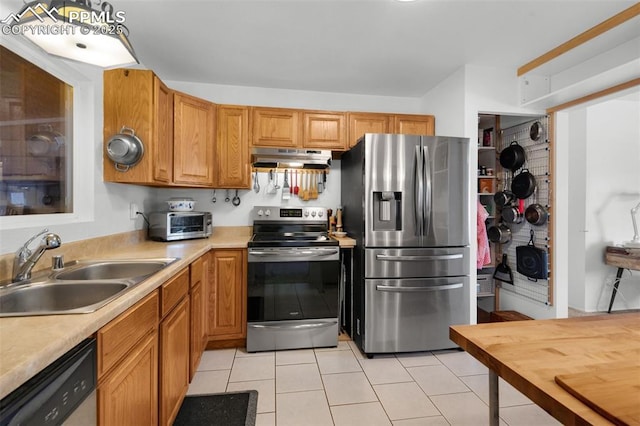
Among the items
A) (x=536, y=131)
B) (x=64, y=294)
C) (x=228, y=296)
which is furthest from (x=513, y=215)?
(x=64, y=294)

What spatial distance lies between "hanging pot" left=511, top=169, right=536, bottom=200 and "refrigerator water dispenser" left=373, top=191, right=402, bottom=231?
144cm

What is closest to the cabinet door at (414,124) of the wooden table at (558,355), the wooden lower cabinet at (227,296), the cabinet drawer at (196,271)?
the wooden lower cabinet at (227,296)

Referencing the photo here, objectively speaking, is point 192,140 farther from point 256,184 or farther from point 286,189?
point 286,189

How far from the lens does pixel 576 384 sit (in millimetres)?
604

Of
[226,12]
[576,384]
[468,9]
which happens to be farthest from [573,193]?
[226,12]

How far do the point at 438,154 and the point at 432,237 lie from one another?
0.69 metres

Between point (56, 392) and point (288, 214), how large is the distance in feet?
7.76

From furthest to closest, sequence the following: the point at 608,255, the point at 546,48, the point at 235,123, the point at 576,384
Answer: the point at 608,255
the point at 235,123
the point at 546,48
the point at 576,384

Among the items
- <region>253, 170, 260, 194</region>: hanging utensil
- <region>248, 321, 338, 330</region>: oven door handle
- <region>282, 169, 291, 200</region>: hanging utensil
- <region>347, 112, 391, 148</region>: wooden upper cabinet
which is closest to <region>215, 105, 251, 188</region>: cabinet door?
<region>253, 170, 260, 194</region>: hanging utensil

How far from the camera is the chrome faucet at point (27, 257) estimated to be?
1.27 m

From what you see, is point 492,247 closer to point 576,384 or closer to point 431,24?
point 431,24

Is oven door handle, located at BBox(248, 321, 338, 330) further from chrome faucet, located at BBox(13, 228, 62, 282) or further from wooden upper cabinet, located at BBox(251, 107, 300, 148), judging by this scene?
wooden upper cabinet, located at BBox(251, 107, 300, 148)

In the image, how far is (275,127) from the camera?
2.84 meters

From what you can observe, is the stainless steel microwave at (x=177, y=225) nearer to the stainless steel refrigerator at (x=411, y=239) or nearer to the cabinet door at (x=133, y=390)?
the cabinet door at (x=133, y=390)
